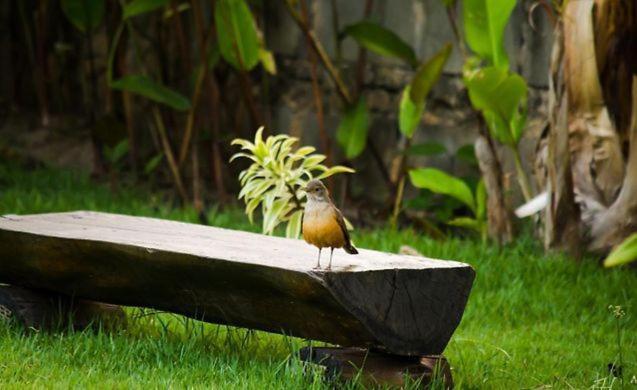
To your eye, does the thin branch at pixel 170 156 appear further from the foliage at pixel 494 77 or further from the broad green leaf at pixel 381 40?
the foliage at pixel 494 77

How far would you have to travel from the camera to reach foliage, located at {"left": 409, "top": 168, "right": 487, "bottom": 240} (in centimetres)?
543

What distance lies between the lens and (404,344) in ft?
10.4

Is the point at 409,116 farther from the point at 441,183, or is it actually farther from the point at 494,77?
the point at 494,77

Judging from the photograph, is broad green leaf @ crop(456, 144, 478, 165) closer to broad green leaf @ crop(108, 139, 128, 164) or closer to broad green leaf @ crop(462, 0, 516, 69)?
broad green leaf @ crop(462, 0, 516, 69)

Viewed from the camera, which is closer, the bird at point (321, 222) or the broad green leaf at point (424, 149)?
the bird at point (321, 222)

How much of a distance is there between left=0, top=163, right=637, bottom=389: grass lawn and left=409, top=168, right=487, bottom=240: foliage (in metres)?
0.11

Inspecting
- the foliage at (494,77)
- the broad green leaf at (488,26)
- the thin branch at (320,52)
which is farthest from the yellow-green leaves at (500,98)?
the thin branch at (320,52)

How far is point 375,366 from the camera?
3.29m

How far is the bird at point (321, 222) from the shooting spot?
10.6 ft

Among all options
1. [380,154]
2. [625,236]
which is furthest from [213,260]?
[380,154]

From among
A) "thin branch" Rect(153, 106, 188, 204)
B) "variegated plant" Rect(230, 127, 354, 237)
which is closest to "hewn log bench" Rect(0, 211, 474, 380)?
"variegated plant" Rect(230, 127, 354, 237)

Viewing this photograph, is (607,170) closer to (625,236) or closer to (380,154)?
(625,236)

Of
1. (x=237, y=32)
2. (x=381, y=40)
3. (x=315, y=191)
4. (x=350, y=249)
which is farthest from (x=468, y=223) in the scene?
(x=315, y=191)

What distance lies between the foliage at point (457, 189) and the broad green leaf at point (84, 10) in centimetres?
211
